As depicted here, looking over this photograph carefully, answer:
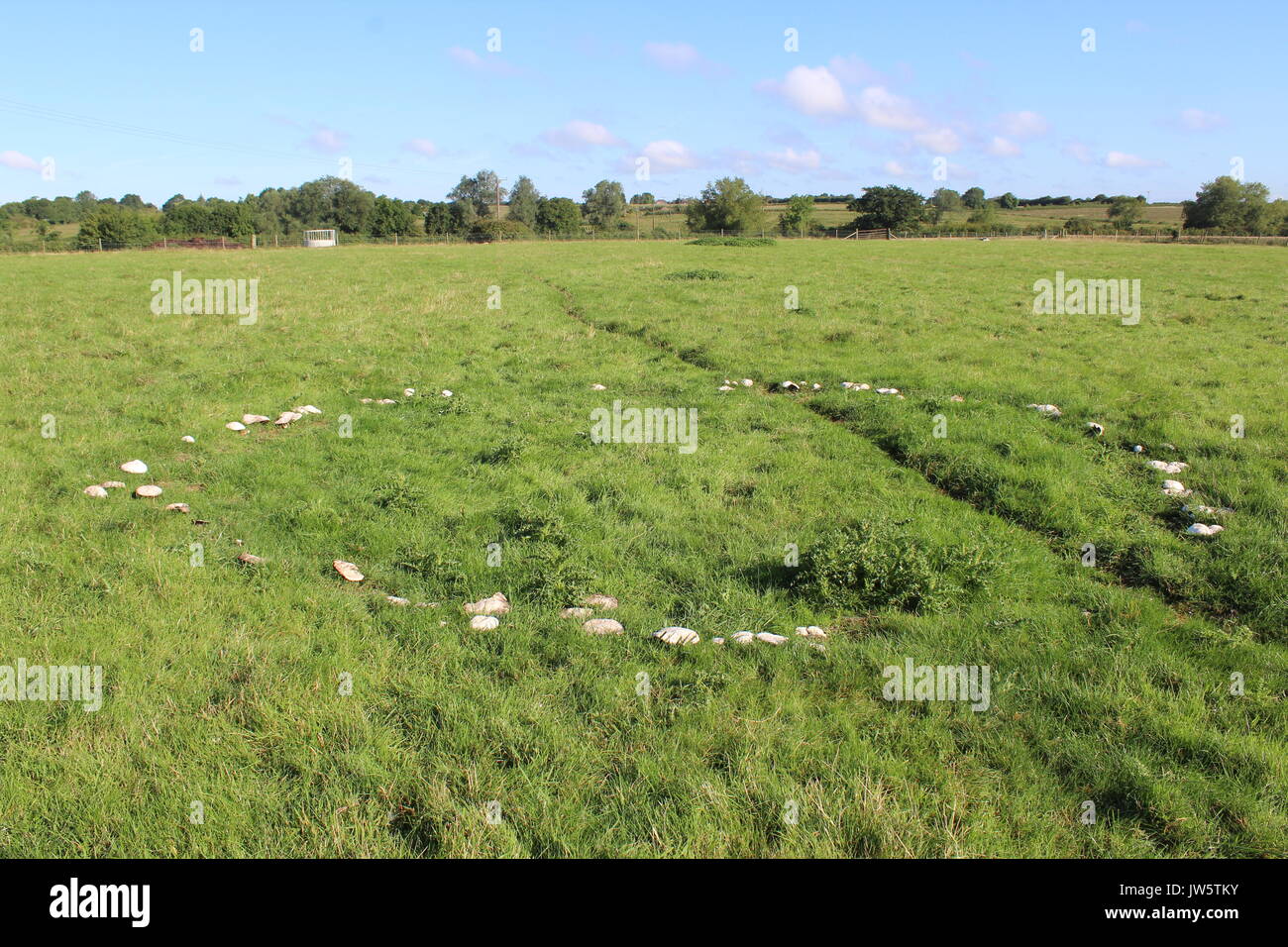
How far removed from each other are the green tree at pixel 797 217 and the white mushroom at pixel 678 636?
300ft

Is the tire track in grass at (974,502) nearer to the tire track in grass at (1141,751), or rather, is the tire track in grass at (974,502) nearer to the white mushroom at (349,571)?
the tire track in grass at (1141,751)

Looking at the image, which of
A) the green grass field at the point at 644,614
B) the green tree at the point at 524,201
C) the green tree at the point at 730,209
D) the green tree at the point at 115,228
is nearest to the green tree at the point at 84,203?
the green tree at the point at 115,228

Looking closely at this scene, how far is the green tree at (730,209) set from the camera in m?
98.6

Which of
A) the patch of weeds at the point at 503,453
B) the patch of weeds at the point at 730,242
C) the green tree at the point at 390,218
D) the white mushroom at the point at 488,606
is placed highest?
the green tree at the point at 390,218

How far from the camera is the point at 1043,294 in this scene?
1023 inches

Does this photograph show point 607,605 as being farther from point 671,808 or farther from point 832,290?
point 832,290

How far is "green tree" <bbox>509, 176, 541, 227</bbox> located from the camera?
137500mm

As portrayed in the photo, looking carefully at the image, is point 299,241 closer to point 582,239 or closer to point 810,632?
point 582,239

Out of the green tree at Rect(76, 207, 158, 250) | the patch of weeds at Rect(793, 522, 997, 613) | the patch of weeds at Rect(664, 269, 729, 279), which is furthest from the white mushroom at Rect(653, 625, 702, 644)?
the green tree at Rect(76, 207, 158, 250)

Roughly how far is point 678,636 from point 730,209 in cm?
10093

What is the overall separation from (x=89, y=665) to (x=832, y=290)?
2614 centimetres

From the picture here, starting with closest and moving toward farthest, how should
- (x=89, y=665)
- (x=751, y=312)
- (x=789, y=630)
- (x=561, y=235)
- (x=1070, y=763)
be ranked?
(x=1070, y=763), (x=89, y=665), (x=789, y=630), (x=751, y=312), (x=561, y=235)
